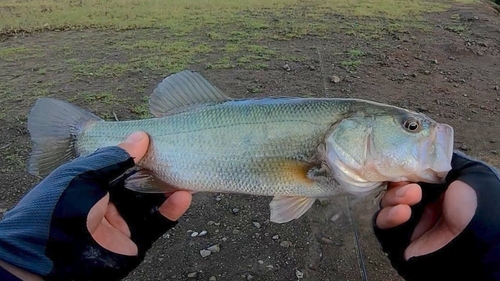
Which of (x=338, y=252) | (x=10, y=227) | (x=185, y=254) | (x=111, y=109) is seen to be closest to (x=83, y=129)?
(x=10, y=227)

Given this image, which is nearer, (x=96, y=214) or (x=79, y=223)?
(x=79, y=223)

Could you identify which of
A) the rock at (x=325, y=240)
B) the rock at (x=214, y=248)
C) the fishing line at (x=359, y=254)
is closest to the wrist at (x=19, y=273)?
the rock at (x=214, y=248)

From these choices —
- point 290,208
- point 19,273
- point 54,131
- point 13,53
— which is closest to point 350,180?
point 290,208

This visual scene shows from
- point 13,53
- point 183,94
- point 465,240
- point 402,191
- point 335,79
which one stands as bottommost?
point 335,79

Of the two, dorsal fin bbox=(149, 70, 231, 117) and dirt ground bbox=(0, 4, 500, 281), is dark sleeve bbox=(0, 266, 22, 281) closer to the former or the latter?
dorsal fin bbox=(149, 70, 231, 117)

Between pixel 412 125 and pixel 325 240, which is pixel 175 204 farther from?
pixel 325 240

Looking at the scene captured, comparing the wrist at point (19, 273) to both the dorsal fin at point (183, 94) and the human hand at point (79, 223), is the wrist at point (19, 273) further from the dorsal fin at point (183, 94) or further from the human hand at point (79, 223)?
the dorsal fin at point (183, 94)

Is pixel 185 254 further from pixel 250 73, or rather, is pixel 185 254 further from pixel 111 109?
pixel 250 73
